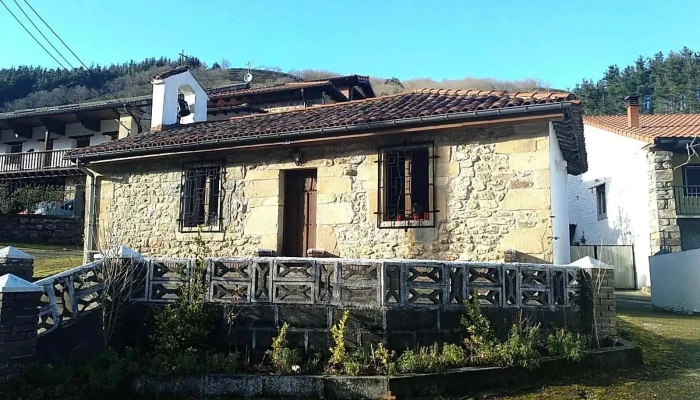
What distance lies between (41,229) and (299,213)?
605 inches

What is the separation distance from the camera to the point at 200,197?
453 inches

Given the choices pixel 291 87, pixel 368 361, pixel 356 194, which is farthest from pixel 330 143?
pixel 291 87

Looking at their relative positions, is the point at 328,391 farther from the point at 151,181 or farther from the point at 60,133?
the point at 60,133

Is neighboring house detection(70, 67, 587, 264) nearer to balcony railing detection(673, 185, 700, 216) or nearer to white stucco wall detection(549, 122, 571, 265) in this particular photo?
white stucco wall detection(549, 122, 571, 265)

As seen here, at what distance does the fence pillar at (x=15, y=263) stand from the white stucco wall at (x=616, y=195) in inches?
706

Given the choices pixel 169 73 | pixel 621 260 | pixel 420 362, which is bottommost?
→ pixel 420 362

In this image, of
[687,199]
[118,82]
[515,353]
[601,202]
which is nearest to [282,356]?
→ [515,353]

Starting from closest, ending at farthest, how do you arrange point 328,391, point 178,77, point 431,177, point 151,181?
point 328,391
point 431,177
point 151,181
point 178,77

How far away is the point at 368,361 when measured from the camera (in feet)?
19.1

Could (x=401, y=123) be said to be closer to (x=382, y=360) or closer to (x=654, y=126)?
(x=382, y=360)

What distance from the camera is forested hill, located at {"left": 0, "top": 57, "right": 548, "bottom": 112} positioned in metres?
55.9

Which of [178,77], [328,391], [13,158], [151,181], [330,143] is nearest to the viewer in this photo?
[328,391]

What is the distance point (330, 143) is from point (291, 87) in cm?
1376

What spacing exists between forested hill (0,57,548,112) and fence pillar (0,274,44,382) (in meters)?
50.4
